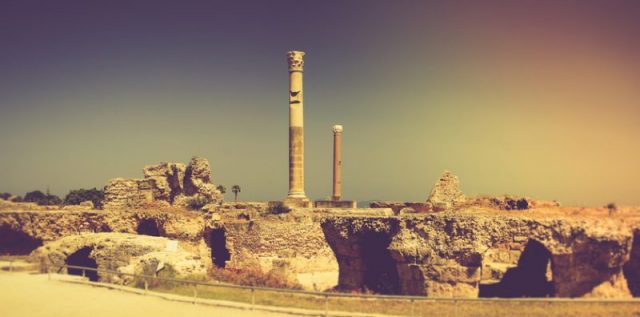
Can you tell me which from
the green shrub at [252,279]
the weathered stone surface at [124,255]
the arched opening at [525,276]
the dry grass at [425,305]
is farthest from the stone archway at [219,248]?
the arched opening at [525,276]

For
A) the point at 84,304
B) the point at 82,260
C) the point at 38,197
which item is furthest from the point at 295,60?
the point at 38,197

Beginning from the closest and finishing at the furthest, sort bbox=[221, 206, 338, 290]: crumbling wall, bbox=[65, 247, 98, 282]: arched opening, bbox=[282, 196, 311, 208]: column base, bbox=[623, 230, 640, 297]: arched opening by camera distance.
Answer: bbox=[623, 230, 640, 297]: arched opening → bbox=[65, 247, 98, 282]: arched opening → bbox=[221, 206, 338, 290]: crumbling wall → bbox=[282, 196, 311, 208]: column base

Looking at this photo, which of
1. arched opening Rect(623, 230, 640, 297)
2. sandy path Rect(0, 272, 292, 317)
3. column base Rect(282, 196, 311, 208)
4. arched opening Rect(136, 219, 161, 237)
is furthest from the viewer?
column base Rect(282, 196, 311, 208)

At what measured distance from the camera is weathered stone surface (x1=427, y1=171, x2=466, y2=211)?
2894 cm

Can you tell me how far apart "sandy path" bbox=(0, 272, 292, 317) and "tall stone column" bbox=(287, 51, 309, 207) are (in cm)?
1657

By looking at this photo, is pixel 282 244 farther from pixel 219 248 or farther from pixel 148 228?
pixel 148 228

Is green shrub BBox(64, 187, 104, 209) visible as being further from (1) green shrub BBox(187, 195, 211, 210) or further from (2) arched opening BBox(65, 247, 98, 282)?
(2) arched opening BBox(65, 247, 98, 282)

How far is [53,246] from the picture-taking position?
2305 cm

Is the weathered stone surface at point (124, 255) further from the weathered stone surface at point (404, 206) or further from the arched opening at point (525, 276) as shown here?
the weathered stone surface at point (404, 206)

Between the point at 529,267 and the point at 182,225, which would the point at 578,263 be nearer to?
the point at 529,267

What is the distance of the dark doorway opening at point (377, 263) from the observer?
1995 centimetres

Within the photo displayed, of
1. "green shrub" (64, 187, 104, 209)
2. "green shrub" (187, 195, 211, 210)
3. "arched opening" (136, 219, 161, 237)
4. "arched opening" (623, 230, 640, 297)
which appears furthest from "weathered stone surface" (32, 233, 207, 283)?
"green shrub" (64, 187, 104, 209)

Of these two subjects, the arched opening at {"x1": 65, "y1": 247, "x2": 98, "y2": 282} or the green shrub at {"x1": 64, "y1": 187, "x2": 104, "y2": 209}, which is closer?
the arched opening at {"x1": 65, "y1": 247, "x2": 98, "y2": 282}

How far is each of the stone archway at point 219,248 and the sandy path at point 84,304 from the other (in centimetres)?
1047
